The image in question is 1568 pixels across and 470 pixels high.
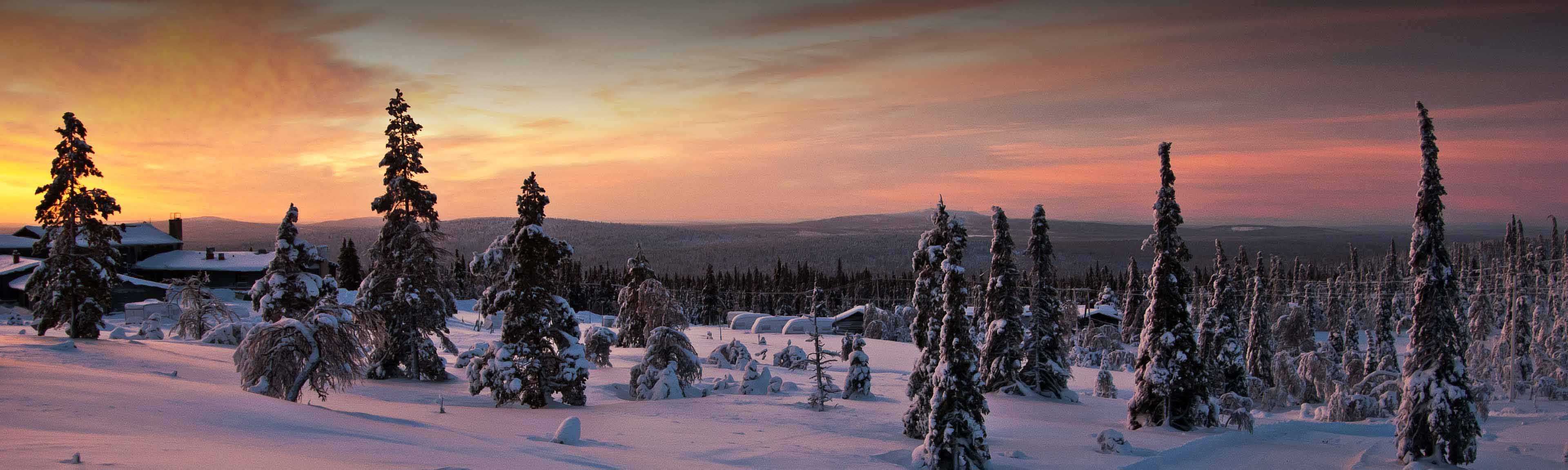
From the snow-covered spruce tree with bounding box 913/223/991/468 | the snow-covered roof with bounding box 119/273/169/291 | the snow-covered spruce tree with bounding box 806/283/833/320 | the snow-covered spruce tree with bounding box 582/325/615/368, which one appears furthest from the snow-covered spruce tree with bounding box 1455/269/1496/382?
the snow-covered roof with bounding box 119/273/169/291

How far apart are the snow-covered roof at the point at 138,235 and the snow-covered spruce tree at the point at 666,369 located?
65.2 meters

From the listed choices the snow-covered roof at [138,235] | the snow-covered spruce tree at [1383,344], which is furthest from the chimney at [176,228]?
the snow-covered spruce tree at [1383,344]

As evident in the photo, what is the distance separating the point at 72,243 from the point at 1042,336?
47.2m

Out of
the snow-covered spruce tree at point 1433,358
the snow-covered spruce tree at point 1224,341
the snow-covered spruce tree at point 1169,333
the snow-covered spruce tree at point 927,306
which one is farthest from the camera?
the snow-covered spruce tree at point 1224,341

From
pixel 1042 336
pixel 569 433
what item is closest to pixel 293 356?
pixel 569 433

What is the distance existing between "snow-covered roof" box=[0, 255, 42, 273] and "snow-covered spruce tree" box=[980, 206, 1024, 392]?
2878 inches

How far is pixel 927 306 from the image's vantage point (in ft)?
92.2

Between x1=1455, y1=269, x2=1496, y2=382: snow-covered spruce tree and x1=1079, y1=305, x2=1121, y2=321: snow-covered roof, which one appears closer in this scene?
x1=1455, y1=269, x2=1496, y2=382: snow-covered spruce tree

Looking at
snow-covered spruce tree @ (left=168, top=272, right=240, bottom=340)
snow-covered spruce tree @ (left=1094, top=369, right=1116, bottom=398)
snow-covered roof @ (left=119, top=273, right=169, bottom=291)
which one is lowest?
snow-covered spruce tree @ (left=1094, top=369, right=1116, bottom=398)

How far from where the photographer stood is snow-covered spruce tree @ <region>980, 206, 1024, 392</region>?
43781 millimetres

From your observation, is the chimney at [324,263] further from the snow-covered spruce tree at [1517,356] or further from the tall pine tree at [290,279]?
the snow-covered spruce tree at [1517,356]

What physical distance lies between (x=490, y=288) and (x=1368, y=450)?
34.6m

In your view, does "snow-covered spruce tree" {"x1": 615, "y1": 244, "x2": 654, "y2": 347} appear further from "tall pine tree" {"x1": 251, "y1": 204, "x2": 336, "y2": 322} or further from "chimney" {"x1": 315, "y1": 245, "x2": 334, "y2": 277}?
"chimney" {"x1": 315, "y1": 245, "x2": 334, "y2": 277}

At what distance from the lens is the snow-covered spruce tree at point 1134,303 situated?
38.6 metres
